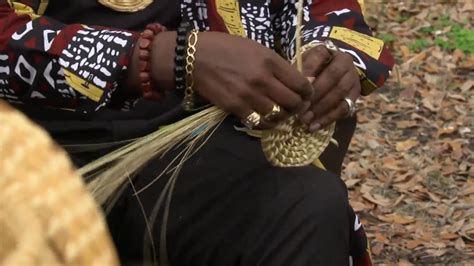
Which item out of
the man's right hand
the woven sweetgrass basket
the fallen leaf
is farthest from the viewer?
the fallen leaf

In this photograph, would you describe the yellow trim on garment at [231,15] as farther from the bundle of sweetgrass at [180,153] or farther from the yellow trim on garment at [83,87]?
the yellow trim on garment at [83,87]

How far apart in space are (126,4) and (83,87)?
0.28 metres

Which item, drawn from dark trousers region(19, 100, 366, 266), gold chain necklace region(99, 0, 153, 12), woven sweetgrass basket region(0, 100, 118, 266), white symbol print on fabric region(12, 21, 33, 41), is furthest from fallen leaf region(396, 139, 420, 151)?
woven sweetgrass basket region(0, 100, 118, 266)

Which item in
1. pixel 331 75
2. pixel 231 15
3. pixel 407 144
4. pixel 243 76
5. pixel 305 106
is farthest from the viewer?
pixel 407 144

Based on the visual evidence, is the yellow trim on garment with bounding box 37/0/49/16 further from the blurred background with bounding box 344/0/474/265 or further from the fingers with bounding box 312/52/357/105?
the blurred background with bounding box 344/0/474/265

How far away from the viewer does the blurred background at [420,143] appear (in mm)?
3480

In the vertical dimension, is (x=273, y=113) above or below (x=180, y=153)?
above

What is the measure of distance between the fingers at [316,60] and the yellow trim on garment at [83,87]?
41 centimetres

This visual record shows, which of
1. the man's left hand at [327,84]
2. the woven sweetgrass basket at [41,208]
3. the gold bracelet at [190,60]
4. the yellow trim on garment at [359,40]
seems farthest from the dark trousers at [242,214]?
the woven sweetgrass basket at [41,208]

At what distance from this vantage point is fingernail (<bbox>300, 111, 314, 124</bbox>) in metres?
1.93

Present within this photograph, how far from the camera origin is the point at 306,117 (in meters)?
1.94

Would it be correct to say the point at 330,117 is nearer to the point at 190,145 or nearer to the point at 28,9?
the point at 190,145

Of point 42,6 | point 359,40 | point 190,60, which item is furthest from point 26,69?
point 359,40

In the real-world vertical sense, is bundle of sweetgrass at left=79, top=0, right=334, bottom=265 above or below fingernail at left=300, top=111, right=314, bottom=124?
below
